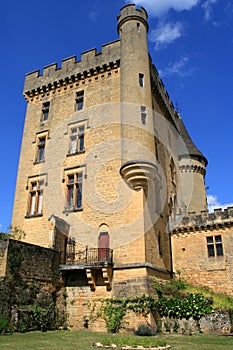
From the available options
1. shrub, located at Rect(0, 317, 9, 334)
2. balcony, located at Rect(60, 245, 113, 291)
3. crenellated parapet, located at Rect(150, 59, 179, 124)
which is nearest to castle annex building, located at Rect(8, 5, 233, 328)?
balcony, located at Rect(60, 245, 113, 291)

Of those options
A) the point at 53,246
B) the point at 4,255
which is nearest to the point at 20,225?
the point at 53,246

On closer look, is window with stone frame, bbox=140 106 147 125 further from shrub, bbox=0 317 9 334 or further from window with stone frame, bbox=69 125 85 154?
shrub, bbox=0 317 9 334

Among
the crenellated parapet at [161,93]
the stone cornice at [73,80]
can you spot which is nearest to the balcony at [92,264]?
the stone cornice at [73,80]

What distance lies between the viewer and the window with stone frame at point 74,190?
18094 millimetres

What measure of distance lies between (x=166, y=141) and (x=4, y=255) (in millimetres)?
13758

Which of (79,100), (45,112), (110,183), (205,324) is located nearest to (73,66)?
(79,100)

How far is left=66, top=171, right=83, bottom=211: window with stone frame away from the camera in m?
18.1

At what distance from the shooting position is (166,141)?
22.8m

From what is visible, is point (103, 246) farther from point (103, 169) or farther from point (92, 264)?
point (103, 169)

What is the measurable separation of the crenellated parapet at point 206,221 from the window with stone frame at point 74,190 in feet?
21.4

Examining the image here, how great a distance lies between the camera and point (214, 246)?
18891 mm

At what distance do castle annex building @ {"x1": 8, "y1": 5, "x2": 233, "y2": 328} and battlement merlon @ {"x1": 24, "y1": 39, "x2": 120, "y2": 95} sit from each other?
83mm

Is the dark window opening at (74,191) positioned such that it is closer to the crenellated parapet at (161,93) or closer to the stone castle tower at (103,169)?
the stone castle tower at (103,169)

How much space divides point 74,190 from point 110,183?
2.36 meters
